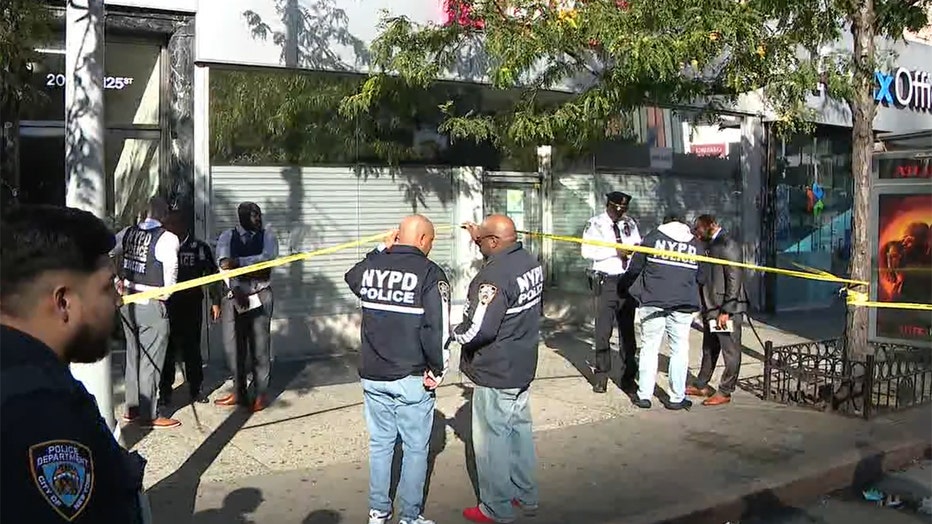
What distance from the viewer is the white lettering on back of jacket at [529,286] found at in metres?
5.46

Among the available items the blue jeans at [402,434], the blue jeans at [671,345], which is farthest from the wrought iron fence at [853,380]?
the blue jeans at [402,434]

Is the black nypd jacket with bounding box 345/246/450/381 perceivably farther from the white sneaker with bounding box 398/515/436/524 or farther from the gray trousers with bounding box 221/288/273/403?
the gray trousers with bounding box 221/288/273/403

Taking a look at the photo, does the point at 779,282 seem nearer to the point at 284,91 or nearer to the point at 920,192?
the point at 920,192

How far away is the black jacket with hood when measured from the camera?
818cm

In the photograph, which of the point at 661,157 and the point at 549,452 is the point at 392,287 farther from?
the point at 661,157

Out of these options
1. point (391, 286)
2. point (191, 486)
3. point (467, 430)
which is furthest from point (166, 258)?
point (391, 286)

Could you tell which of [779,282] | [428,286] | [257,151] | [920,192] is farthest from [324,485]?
[779,282]

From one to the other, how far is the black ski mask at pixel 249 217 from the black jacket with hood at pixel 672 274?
344 cm

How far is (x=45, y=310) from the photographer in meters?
1.85

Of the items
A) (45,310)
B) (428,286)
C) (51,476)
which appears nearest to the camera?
(51,476)

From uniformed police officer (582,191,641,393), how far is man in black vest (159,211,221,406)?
3578 millimetres

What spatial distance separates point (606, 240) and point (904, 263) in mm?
3295

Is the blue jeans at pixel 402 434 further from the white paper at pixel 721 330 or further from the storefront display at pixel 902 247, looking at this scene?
the storefront display at pixel 902 247

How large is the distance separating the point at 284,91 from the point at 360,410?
4.23 metres
